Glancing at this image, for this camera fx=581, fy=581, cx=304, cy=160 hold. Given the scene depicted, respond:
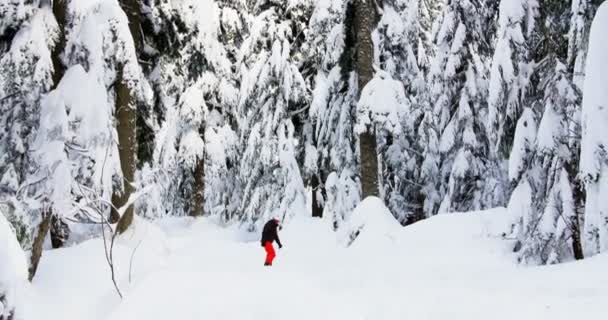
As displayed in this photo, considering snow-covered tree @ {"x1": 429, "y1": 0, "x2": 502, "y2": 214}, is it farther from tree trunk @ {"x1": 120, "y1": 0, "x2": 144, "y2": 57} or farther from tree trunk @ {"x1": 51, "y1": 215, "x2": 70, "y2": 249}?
tree trunk @ {"x1": 51, "y1": 215, "x2": 70, "y2": 249}

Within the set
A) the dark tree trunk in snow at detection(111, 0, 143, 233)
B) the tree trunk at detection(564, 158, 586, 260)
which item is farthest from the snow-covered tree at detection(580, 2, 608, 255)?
the dark tree trunk in snow at detection(111, 0, 143, 233)

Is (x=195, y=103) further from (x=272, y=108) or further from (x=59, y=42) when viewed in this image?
(x=59, y=42)

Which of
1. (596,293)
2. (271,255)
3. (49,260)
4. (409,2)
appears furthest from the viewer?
(409,2)

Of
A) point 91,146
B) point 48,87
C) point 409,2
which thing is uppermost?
point 409,2

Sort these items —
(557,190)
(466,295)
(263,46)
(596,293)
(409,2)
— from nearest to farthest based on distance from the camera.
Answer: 1. (596,293)
2. (466,295)
3. (557,190)
4. (409,2)
5. (263,46)

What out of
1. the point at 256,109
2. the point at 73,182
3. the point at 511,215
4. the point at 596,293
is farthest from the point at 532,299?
the point at 256,109

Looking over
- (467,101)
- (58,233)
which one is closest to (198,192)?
(467,101)

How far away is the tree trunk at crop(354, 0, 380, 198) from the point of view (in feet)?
44.7

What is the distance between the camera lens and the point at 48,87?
378 inches

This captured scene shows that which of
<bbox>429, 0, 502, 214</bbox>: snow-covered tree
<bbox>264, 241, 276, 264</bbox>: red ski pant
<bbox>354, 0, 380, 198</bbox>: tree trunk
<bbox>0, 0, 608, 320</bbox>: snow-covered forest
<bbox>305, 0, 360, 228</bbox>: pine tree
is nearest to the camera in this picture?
<bbox>0, 0, 608, 320</bbox>: snow-covered forest

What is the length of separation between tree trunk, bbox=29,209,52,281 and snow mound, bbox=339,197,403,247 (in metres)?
6.12

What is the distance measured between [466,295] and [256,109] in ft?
A: 49.4

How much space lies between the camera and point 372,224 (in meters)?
12.2

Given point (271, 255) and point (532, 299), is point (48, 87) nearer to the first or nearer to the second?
point (271, 255)
